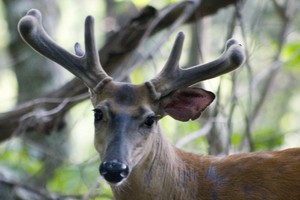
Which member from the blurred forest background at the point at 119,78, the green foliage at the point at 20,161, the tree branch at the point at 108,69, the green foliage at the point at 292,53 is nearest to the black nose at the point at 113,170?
the blurred forest background at the point at 119,78

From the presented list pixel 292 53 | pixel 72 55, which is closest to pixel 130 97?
pixel 72 55

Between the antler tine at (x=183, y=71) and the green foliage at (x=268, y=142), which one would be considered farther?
the green foliage at (x=268, y=142)

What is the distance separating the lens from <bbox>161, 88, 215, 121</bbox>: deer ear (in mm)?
5605

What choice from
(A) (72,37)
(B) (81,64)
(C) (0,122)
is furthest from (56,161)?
(A) (72,37)

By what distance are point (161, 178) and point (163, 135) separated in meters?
0.30

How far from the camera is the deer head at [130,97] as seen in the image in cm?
522

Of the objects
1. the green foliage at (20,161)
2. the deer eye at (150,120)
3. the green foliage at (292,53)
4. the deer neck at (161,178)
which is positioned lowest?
the green foliage at (20,161)

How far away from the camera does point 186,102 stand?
18.6ft

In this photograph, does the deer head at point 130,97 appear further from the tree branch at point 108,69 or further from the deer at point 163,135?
the tree branch at point 108,69

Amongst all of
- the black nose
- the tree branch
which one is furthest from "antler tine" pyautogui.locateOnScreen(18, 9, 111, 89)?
the tree branch

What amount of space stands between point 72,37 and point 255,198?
10799 mm

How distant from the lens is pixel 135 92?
5484mm

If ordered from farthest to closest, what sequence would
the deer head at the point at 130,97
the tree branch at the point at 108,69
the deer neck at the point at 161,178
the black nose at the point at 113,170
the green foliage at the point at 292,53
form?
the green foliage at the point at 292,53
the tree branch at the point at 108,69
the deer neck at the point at 161,178
the deer head at the point at 130,97
the black nose at the point at 113,170

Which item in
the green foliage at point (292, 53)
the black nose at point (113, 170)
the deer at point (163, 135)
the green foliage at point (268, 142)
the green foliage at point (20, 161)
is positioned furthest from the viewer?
the green foliage at point (20, 161)
